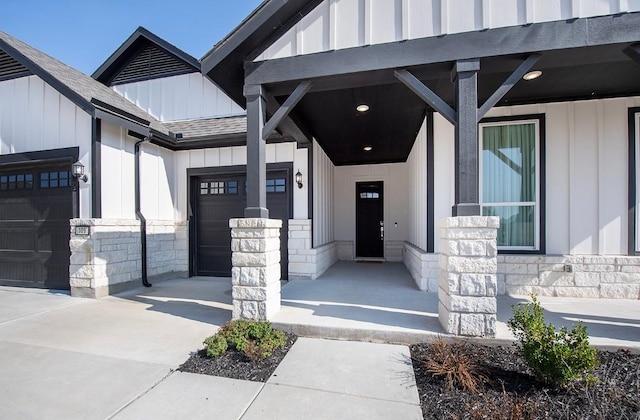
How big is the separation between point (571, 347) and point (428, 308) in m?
1.70

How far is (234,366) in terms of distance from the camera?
2.66 metres

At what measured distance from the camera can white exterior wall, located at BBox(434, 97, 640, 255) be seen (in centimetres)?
436

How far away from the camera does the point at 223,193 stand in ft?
22.0

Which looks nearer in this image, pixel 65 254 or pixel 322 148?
pixel 65 254

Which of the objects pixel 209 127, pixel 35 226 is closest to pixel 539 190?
pixel 209 127

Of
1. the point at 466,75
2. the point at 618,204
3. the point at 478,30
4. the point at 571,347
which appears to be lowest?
the point at 571,347

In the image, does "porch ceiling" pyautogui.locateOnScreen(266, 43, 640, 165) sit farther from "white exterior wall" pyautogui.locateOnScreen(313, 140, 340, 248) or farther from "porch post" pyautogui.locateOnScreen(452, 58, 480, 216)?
"white exterior wall" pyautogui.locateOnScreen(313, 140, 340, 248)

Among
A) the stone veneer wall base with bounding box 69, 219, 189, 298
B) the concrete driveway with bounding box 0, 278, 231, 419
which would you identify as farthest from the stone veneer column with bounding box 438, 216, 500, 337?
the stone veneer wall base with bounding box 69, 219, 189, 298

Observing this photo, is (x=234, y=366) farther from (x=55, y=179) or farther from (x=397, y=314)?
(x=55, y=179)

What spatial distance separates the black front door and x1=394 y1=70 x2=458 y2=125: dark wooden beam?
5684 mm

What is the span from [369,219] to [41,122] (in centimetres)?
787

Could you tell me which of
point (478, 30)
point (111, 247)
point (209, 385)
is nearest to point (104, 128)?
point (111, 247)

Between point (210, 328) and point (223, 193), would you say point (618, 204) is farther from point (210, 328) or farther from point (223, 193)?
point (223, 193)

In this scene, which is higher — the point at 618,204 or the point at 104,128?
the point at 104,128
